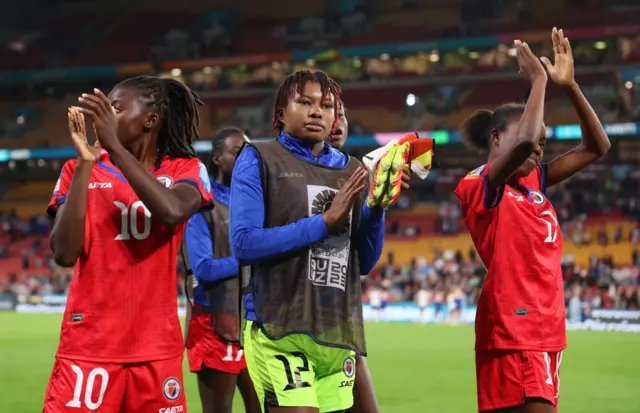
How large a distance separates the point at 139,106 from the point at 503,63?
3045 centimetres

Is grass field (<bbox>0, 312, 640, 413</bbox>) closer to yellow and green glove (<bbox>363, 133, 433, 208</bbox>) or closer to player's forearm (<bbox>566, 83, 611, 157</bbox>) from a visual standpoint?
player's forearm (<bbox>566, 83, 611, 157</bbox>)

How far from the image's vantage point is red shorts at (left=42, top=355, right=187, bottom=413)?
3217mm

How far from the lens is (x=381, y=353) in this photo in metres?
14.5

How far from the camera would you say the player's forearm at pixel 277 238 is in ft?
11.2

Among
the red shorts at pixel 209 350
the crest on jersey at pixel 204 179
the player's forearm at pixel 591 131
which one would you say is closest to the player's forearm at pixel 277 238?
the crest on jersey at pixel 204 179

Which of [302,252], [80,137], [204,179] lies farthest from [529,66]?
[80,137]

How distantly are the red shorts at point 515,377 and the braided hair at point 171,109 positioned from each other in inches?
75.1

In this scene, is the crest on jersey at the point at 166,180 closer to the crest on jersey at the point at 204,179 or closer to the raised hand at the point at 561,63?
the crest on jersey at the point at 204,179

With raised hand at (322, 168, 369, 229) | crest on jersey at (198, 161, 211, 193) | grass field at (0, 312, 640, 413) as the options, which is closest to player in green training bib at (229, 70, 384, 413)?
raised hand at (322, 168, 369, 229)

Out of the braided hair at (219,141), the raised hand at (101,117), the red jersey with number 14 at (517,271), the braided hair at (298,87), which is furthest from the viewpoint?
the braided hair at (219,141)

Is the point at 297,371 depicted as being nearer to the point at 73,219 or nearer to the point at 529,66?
the point at 73,219

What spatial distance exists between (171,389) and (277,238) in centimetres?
74

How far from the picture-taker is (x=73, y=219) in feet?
10.5

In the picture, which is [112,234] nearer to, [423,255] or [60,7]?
[423,255]
